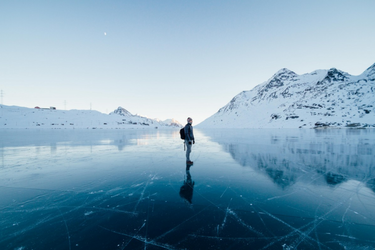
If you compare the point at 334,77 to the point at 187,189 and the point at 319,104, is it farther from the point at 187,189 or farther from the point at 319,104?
the point at 187,189

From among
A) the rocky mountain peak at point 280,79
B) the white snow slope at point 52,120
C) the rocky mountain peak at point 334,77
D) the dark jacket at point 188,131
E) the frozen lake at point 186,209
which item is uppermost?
the rocky mountain peak at point 280,79

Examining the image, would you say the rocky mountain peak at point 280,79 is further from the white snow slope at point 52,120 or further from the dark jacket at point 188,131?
the dark jacket at point 188,131

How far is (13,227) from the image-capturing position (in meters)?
3.11

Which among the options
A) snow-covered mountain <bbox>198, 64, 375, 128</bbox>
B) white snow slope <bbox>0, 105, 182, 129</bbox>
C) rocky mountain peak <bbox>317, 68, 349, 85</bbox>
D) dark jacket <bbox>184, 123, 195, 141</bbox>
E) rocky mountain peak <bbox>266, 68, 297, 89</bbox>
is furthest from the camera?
rocky mountain peak <bbox>266, 68, 297, 89</bbox>

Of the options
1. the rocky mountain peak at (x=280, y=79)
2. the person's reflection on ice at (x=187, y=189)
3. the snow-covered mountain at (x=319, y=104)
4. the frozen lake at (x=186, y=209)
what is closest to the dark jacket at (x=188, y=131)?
the frozen lake at (x=186, y=209)

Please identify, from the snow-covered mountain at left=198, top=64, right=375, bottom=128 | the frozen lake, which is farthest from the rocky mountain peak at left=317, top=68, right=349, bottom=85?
the frozen lake

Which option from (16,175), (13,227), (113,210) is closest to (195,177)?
(113,210)

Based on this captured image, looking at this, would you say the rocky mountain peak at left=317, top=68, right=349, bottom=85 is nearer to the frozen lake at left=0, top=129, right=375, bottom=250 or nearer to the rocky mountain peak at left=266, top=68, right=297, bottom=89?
the rocky mountain peak at left=266, top=68, right=297, bottom=89

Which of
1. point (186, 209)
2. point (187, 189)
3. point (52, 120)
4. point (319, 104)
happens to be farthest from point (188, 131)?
point (319, 104)

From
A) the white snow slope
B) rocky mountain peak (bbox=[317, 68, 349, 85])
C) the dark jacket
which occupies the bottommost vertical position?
the dark jacket

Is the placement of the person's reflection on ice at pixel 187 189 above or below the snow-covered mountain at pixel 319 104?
below

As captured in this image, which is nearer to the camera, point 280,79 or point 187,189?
point 187,189

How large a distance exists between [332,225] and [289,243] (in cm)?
126

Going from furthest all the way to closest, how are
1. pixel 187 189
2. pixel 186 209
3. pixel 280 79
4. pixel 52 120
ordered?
1. pixel 280 79
2. pixel 52 120
3. pixel 187 189
4. pixel 186 209
